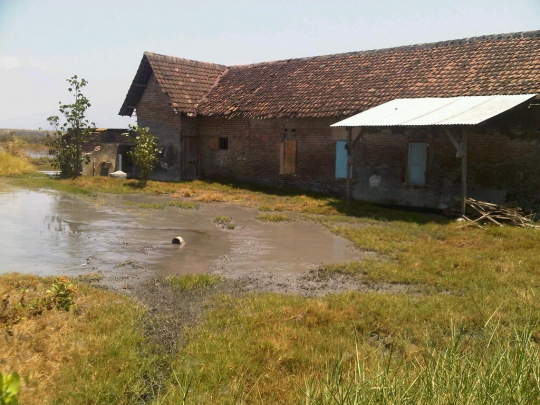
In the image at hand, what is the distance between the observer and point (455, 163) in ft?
52.4

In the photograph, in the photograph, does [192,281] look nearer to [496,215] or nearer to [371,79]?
[496,215]

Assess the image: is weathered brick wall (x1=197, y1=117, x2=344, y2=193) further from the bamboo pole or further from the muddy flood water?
the bamboo pole

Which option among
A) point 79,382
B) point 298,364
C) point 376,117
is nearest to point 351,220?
point 376,117

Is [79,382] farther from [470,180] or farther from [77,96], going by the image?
[77,96]

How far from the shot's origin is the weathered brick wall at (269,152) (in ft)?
63.9

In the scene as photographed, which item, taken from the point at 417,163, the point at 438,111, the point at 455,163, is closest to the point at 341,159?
the point at 417,163

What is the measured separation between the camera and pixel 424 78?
18.2 metres

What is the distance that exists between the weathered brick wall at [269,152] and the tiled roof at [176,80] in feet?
4.16

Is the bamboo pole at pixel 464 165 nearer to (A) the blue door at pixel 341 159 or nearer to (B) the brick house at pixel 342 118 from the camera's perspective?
(B) the brick house at pixel 342 118

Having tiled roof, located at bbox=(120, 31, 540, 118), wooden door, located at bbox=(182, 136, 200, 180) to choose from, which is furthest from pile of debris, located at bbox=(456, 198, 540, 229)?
wooden door, located at bbox=(182, 136, 200, 180)

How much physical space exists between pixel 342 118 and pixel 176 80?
30.0ft

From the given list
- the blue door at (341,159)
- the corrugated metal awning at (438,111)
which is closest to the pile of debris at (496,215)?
the corrugated metal awning at (438,111)

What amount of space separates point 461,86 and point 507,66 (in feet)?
4.70

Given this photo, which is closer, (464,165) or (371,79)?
(464,165)
